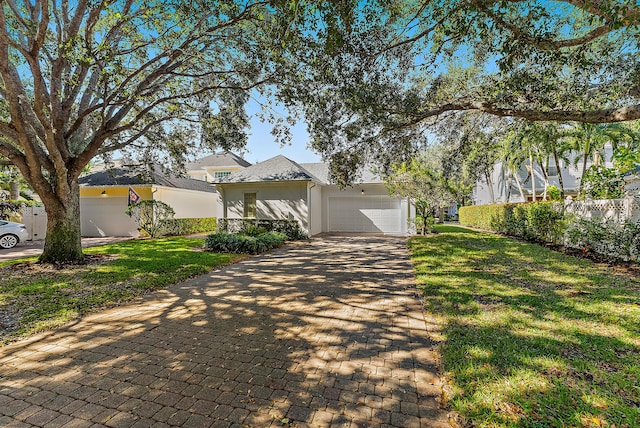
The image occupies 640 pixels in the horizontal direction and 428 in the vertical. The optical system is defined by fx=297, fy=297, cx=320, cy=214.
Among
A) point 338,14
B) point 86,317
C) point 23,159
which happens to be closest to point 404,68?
point 338,14

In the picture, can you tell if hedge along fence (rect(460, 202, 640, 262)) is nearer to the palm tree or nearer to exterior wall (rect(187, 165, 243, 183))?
the palm tree

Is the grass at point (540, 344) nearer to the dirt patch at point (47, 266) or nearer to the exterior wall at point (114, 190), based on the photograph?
the dirt patch at point (47, 266)

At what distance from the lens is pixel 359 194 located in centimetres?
1752

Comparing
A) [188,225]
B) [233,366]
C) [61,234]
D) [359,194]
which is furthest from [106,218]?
[233,366]

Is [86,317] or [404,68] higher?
[404,68]

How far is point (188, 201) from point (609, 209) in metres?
19.7

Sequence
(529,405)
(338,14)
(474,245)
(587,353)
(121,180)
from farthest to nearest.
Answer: (121,180)
(474,245)
(338,14)
(587,353)
(529,405)

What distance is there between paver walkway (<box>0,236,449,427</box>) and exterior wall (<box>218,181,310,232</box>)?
9492 mm

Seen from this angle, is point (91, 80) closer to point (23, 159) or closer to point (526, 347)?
point (23, 159)

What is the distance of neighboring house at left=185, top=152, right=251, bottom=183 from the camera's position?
86.4 feet

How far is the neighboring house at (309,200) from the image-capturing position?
49.4 feet

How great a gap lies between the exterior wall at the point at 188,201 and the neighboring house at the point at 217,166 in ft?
16.7

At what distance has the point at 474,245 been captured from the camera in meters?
11.8

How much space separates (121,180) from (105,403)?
17.0 m
